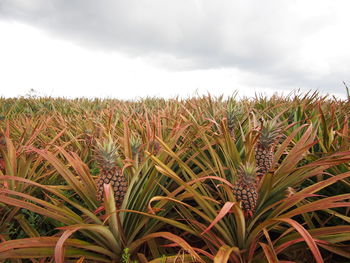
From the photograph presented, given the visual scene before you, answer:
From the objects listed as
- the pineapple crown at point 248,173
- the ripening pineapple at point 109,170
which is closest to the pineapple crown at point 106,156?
the ripening pineapple at point 109,170

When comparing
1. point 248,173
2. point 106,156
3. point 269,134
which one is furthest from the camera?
point 269,134

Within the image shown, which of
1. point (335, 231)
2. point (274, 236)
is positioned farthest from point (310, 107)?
point (335, 231)

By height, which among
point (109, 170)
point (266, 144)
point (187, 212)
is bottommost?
point (187, 212)

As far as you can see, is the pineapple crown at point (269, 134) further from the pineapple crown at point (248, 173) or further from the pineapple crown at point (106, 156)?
the pineapple crown at point (106, 156)

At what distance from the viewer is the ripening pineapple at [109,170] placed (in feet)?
3.99

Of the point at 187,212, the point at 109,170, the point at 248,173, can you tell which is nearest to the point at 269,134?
the point at 248,173

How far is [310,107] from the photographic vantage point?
2980mm

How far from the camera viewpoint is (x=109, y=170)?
1232 millimetres

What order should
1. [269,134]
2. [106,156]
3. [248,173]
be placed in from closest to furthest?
[248,173] < [106,156] < [269,134]

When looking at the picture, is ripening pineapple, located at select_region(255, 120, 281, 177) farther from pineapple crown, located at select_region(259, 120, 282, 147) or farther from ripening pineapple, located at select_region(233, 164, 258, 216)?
ripening pineapple, located at select_region(233, 164, 258, 216)

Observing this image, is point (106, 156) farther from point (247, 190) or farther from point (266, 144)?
point (266, 144)

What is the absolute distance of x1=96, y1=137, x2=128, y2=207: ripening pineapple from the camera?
1216 mm

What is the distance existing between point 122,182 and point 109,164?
0.38ft

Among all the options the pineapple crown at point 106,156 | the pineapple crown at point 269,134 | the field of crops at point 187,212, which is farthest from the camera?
the pineapple crown at point 269,134
